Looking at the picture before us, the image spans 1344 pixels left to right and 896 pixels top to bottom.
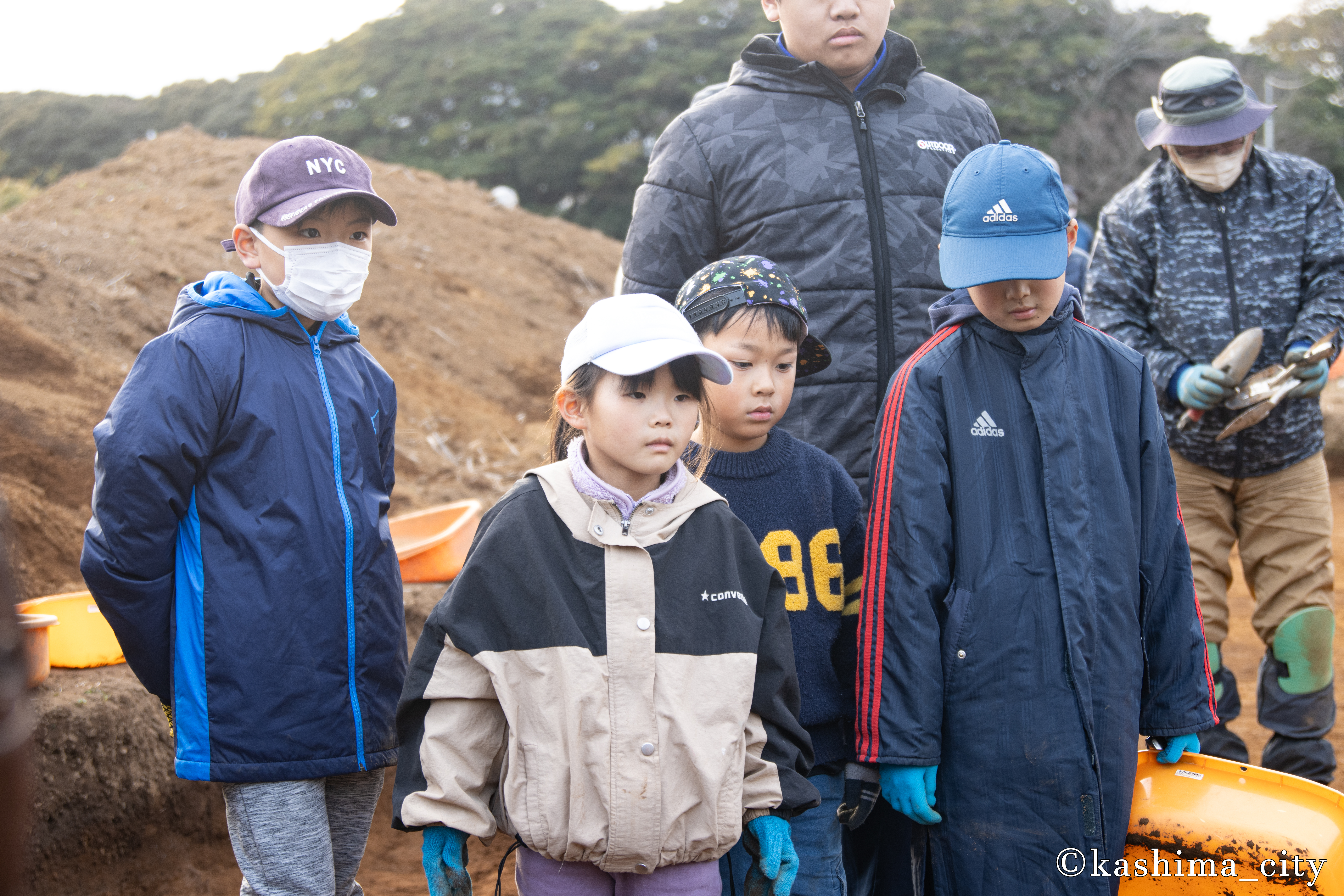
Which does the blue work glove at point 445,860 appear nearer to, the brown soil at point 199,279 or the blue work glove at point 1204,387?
the brown soil at point 199,279

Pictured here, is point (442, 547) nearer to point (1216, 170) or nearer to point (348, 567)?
point (348, 567)

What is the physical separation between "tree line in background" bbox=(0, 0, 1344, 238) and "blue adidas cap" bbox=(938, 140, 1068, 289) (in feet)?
75.7

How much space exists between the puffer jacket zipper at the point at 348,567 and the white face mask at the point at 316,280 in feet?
0.47

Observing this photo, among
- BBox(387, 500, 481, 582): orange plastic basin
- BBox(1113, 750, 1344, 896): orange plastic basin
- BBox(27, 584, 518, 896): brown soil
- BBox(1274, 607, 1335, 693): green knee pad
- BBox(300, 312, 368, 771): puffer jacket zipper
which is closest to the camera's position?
BBox(1113, 750, 1344, 896): orange plastic basin

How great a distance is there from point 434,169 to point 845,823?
2663cm

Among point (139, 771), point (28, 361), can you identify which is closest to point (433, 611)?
point (139, 771)

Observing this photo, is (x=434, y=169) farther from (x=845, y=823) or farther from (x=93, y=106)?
(x=845, y=823)

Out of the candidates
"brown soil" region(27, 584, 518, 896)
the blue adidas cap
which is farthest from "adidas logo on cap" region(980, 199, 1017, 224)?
"brown soil" region(27, 584, 518, 896)

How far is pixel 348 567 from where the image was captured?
8.14ft

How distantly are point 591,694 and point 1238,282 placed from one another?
10.1 ft

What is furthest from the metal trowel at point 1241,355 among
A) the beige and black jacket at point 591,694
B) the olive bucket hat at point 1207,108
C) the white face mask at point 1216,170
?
the beige and black jacket at point 591,694

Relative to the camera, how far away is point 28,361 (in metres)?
6.78

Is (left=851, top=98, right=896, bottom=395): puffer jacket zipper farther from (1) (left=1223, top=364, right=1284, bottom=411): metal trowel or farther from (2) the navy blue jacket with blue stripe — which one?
(1) (left=1223, top=364, right=1284, bottom=411): metal trowel

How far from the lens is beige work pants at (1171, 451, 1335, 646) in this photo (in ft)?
12.7
